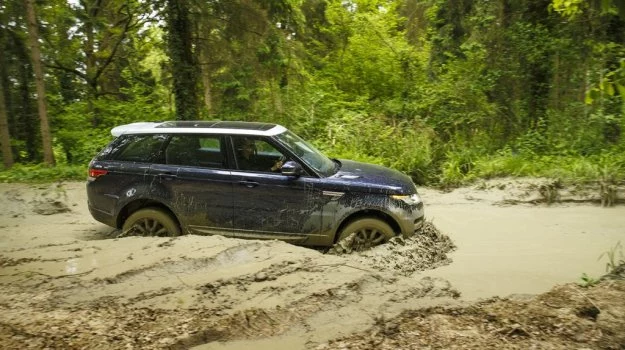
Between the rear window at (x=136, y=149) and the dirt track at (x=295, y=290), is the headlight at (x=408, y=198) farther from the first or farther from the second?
the rear window at (x=136, y=149)

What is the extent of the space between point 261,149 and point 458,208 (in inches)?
167

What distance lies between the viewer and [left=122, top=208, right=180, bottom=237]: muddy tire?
670 cm

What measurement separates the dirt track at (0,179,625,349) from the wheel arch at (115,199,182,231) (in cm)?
70

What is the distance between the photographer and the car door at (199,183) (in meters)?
6.48

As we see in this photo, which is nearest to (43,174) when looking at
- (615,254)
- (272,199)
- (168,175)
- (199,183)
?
(168,175)

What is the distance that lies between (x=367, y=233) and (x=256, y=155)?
5.97 ft

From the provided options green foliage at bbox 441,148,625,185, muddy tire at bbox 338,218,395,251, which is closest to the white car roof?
muddy tire at bbox 338,218,395,251

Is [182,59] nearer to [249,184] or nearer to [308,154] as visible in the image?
[308,154]

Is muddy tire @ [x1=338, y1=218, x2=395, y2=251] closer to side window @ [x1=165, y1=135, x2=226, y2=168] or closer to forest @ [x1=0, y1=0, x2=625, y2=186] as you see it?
side window @ [x1=165, y1=135, x2=226, y2=168]

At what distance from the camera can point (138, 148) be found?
6836mm

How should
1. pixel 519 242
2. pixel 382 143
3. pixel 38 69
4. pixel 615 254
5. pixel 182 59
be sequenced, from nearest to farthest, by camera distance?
pixel 615 254
pixel 519 242
pixel 382 143
pixel 182 59
pixel 38 69

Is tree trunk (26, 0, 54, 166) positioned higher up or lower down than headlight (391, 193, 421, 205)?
higher up

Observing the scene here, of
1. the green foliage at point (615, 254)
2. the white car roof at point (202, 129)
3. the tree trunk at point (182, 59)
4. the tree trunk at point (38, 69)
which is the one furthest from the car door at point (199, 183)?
the tree trunk at point (38, 69)

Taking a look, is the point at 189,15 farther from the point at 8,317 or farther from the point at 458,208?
the point at 8,317
